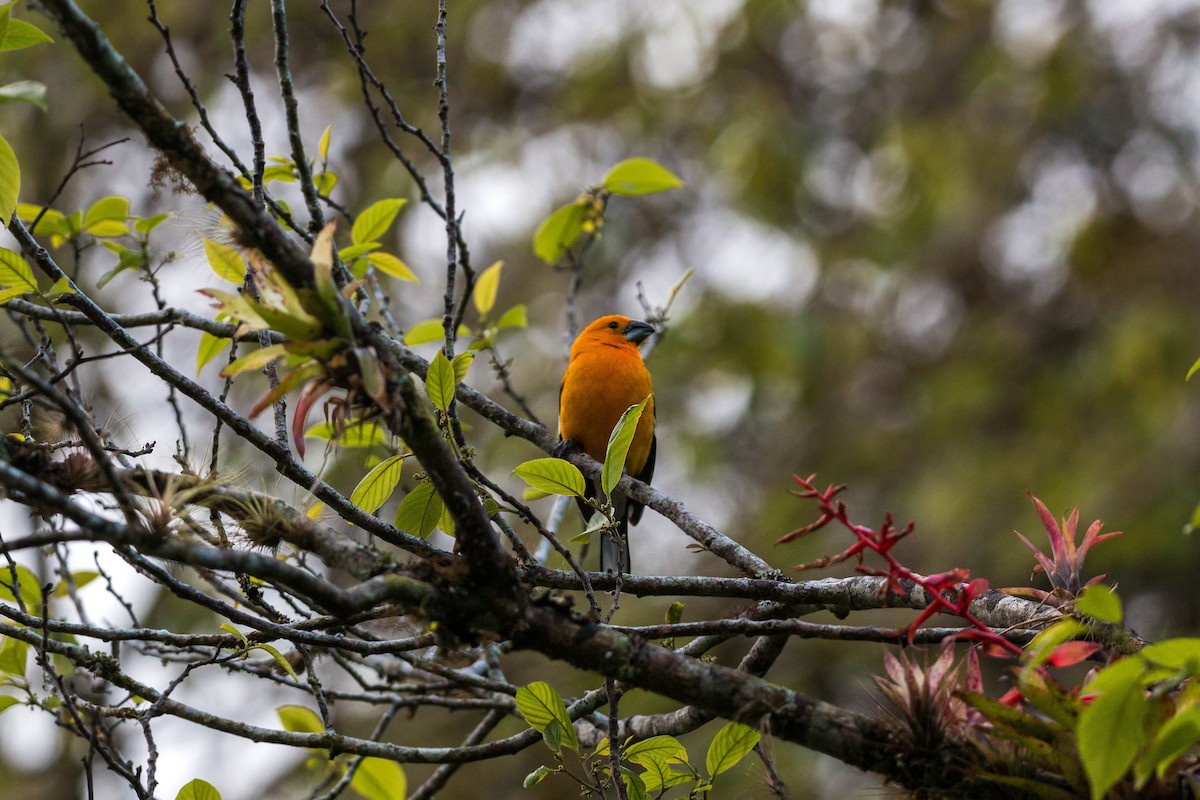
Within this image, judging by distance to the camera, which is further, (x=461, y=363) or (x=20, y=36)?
(x=461, y=363)

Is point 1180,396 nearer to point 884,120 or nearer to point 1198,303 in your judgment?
point 1198,303

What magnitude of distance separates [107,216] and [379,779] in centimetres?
212

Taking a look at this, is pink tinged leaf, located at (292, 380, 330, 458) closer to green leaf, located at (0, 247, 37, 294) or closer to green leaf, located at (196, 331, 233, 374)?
green leaf, located at (0, 247, 37, 294)

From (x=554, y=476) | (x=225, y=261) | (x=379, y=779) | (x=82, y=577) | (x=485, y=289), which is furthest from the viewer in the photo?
(x=485, y=289)

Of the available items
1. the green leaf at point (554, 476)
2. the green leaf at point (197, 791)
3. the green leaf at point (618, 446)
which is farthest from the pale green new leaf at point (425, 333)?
the green leaf at point (197, 791)

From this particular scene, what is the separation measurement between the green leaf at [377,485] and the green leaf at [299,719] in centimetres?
91

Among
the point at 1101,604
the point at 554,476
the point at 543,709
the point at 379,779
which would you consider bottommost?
the point at 1101,604

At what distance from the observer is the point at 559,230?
4.21 metres

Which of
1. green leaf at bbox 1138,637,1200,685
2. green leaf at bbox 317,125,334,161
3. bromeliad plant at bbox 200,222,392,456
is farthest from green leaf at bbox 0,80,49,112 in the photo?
green leaf at bbox 1138,637,1200,685

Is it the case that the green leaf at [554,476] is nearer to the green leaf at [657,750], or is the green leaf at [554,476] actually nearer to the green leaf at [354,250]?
the green leaf at [657,750]

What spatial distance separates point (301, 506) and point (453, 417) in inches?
34.3

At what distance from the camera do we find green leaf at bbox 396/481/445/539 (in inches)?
106

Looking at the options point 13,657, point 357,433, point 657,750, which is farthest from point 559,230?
point 13,657

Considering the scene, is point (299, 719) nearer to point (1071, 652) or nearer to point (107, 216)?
point (107, 216)
